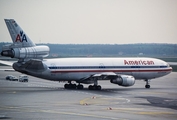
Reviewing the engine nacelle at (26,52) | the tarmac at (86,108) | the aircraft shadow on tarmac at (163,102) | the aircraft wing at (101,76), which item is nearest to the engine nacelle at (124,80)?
the aircraft wing at (101,76)

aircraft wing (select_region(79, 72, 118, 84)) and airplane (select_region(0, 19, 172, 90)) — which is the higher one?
airplane (select_region(0, 19, 172, 90))

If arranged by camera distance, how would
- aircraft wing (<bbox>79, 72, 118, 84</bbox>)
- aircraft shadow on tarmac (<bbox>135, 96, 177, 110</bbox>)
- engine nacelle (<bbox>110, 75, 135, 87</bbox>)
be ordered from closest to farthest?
aircraft shadow on tarmac (<bbox>135, 96, 177, 110</bbox>) < engine nacelle (<bbox>110, 75, 135, 87</bbox>) < aircraft wing (<bbox>79, 72, 118, 84</bbox>)

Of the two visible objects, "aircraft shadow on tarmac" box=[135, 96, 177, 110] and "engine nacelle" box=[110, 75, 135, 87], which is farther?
"engine nacelle" box=[110, 75, 135, 87]

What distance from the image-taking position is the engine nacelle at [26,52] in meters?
62.5

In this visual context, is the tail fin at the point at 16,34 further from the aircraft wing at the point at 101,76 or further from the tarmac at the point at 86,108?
the aircraft wing at the point at 101,76

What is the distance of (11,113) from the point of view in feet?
132

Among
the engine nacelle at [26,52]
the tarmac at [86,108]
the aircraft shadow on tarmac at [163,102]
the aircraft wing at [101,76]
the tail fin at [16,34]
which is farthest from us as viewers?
the aircraft wing at [101,76]

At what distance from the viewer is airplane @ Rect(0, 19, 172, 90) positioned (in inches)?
2515

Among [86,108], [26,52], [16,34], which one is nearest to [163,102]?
[86,108]

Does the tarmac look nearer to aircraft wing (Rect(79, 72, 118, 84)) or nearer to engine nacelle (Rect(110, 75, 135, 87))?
engine nacelle (Rect(110, 75, 135, 87))

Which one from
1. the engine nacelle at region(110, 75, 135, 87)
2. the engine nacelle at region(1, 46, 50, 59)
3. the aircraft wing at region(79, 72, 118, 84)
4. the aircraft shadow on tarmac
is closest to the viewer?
the aircraft shadow on tarmac

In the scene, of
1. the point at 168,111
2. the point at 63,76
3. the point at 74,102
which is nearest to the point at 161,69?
the point at 63,76

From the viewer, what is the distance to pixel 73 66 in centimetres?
7075

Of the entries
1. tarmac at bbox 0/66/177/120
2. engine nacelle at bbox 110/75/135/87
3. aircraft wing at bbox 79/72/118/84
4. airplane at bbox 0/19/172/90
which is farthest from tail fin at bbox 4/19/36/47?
engine nacelle at bbox 110/75/135/87
